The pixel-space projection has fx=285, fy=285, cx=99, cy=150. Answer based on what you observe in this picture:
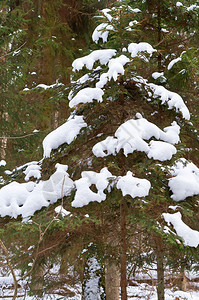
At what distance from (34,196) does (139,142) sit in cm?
148

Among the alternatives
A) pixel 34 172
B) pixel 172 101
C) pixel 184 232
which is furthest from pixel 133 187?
pixel 34 172

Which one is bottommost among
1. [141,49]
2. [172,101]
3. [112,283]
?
[112,283]

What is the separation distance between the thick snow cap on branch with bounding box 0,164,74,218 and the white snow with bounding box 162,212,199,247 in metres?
1.26

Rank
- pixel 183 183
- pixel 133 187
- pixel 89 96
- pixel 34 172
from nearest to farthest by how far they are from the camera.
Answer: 1. pixel 133 187
2. pixel 89 96
3. pixel 183 183
4. pixel 34 172

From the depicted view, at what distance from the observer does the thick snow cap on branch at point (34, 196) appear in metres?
3.53

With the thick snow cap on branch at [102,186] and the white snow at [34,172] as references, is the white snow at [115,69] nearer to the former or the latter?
the thick snow cap on branch at [102,186]

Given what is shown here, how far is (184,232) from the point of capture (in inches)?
124

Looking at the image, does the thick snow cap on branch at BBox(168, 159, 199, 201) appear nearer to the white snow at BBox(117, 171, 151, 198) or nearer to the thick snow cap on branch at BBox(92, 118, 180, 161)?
the thick snow cap on branch at BBox(92, 118, 180, 161)

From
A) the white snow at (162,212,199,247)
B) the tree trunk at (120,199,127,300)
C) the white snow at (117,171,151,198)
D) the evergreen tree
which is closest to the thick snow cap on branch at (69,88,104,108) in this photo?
the evergreen tree

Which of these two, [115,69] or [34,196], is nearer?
[115,69]

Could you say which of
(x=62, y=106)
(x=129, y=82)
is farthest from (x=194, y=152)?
(x=62, y=106)

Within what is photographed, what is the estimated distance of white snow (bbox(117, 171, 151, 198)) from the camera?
3.01 m

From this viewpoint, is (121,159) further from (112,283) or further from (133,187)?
(112,283)

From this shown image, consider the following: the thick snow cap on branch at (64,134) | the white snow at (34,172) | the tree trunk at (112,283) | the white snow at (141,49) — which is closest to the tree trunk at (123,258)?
the thick snow cap on branch at (64,134)
